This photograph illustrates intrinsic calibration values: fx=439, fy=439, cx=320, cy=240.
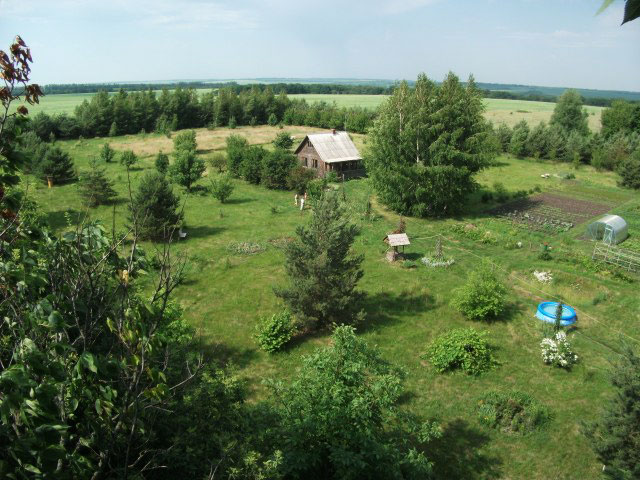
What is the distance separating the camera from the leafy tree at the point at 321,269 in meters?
15.1

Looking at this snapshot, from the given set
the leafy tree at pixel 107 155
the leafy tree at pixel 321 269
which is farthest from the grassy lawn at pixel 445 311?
the leafy tree at pixel 107 155

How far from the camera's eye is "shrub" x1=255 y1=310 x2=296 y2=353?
1470cm

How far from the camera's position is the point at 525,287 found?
65.0ft

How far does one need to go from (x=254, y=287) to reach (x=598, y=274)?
16.2 metres

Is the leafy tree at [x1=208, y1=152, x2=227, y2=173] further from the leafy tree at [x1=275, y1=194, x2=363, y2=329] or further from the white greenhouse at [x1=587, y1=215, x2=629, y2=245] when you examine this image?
the white greenhouse at [x1=587, y1=215, x2=629, y2=245]

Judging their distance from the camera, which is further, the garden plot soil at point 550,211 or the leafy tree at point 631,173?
the leafy tree at point 631,173

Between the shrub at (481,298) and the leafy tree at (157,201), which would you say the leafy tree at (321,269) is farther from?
the leafy tree at (157,201)

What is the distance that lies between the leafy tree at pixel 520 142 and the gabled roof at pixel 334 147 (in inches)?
969

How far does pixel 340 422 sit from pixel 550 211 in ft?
98.4

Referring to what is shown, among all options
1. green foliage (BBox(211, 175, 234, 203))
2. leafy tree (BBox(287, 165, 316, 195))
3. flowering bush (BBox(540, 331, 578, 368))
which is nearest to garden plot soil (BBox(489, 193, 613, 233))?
leafy tree (BBox(287, 165, 316, 195))

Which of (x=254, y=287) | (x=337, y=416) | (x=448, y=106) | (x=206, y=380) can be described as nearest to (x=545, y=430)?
(x=337, y=416)

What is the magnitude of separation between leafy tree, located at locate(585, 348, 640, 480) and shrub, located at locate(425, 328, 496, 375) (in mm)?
4349

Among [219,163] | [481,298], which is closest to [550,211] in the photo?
[481,298]

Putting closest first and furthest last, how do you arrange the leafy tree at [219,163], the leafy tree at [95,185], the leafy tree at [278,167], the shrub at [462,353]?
the shrub at [462,353], the leafy tree at [95,185], the leafy tree at [278,167], the leafy tree at [219,163]
